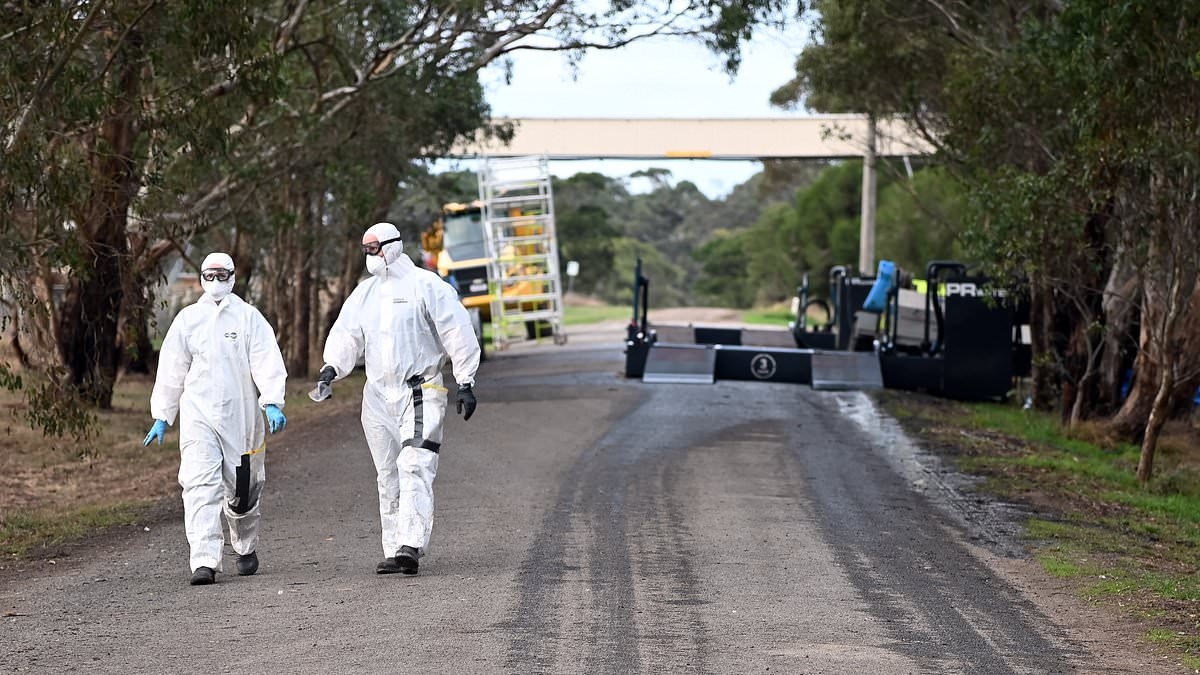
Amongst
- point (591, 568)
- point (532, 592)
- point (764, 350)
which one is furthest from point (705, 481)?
point (764, 350)

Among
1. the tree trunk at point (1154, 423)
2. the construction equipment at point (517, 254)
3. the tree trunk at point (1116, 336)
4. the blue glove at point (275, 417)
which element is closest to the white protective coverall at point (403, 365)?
the blue glove at point (275, 417)

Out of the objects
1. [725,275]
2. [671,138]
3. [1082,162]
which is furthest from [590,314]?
[1082,162]

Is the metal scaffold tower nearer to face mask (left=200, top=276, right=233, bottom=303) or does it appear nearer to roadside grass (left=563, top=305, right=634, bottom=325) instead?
roadside grass (left=563, top=305, right=634, bottom=325)

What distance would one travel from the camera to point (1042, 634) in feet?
26.3

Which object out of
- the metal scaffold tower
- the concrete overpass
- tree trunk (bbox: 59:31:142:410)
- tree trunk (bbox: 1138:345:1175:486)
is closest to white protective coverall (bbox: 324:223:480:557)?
tree trunk (bbox: 59:31:142:410)

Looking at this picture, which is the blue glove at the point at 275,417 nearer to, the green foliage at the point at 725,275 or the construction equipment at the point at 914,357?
the construction equipment at the point at 914,357

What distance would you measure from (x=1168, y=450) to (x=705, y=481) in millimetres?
7329

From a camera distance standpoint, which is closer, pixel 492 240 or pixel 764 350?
pixel 764 350

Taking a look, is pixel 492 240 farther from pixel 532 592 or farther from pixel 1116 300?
pixel 532 592

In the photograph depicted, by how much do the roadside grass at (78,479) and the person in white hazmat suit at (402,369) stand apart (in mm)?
2687

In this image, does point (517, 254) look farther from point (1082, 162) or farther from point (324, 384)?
point (324, 384)

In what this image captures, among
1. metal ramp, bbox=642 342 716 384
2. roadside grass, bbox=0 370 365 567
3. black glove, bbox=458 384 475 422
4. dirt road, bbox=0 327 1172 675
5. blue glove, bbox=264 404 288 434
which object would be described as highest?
black glove, bbox=458 384 475 422

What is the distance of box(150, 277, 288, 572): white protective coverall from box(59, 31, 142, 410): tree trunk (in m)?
4.73

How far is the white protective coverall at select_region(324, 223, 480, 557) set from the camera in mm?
9148
